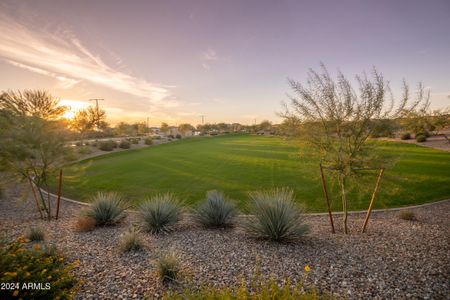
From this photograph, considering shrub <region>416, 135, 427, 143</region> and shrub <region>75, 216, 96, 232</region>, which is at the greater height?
shrub <region>416, 135, 427, 143</region>

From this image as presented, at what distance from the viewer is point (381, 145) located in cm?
755

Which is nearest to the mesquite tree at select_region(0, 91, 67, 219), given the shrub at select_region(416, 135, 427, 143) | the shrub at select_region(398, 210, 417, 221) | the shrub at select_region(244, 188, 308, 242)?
the shrub at select_region(244, 188, 308, 242)

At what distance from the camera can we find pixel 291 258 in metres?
5.68

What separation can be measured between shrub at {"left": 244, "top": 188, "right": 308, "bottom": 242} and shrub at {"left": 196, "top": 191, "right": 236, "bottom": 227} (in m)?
1.07

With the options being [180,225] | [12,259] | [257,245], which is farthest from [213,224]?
[12,259]

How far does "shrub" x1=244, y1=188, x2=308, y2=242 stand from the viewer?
21.7ft

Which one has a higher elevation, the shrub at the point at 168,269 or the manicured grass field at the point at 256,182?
the shrub at the point at 168,269

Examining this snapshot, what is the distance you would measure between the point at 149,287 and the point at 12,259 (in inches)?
104

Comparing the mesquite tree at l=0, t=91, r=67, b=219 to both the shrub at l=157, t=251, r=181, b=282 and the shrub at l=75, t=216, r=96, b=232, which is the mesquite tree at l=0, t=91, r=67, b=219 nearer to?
the shrub at l=75, t=216, r=96, b=232

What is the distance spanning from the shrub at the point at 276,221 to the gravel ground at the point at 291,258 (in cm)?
28

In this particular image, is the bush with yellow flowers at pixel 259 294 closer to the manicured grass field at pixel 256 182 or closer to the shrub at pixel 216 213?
the shrub at pixel 216 213

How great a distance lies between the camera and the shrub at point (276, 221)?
6.61 meters

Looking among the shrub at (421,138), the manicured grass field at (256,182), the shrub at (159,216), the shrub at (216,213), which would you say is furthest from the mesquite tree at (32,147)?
the shrub at (421,138)

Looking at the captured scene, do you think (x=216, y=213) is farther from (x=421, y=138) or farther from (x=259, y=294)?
(x=421, y=138)
